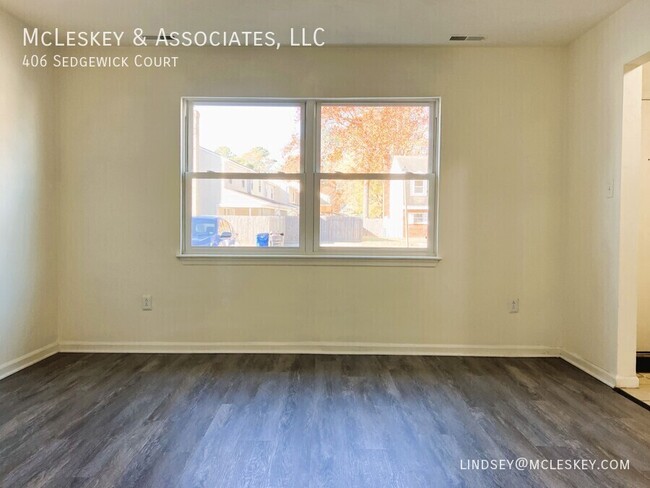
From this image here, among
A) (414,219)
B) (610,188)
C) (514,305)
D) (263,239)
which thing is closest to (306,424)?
(263,239)

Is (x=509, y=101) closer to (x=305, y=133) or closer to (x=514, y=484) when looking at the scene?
(x=305, y=133)

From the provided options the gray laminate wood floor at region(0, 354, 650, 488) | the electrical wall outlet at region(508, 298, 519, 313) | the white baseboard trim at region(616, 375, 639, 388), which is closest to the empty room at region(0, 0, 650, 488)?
the electrical wall outlet at region(508, 298, 519, 313)

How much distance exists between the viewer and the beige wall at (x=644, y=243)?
3135mm

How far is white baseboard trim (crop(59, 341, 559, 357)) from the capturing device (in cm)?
330

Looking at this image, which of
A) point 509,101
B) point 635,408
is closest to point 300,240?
point 509,101

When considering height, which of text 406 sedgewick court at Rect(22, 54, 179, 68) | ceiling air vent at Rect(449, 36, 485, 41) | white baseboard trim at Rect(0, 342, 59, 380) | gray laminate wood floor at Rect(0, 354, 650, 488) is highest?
ceiling air vent at Rect(449, 36, 485, 41)

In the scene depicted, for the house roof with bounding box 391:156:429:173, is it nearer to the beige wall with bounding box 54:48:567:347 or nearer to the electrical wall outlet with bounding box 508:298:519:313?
the beige wall with bounding box 54:48:567:347

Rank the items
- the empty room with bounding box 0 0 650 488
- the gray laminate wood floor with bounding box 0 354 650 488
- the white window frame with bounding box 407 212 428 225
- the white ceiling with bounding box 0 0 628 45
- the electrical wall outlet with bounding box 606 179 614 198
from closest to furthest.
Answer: the gray laminate wood floor with bounding box 0 354 650 488, the white ceiling with bounding box 0 0 628 45, the electrical wall outlet with bounding box 606 179 614 198, the empty room with bounding box 0 0 650 488, the white window frame with bounding box 407 212 428 225

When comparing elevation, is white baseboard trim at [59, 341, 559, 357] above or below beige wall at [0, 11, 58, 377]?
below

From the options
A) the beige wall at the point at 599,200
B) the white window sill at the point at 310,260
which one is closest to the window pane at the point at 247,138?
the white window sill at the point at 310,260

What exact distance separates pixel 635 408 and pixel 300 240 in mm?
2551

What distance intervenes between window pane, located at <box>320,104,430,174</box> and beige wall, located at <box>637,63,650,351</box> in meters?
1.72

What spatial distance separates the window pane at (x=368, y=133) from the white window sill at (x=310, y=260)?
76cm

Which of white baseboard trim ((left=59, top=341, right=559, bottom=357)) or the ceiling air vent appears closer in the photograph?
the ceiling air vent
